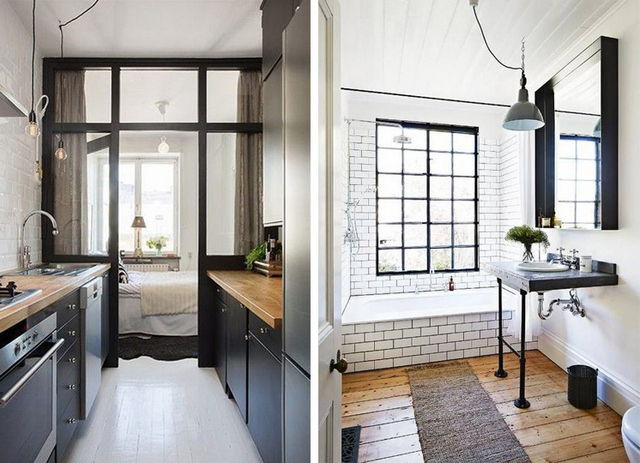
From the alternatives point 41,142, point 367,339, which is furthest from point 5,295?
point 367,339

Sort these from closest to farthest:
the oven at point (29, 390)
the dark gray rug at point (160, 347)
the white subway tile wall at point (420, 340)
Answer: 1. the oven at point (29, 390)
2. the white subway tile wall at point (420, 340)
3. the dark gray rug at point (160, 347)

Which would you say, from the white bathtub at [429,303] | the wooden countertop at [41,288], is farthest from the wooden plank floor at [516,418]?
the wooden countertop at [41,288]

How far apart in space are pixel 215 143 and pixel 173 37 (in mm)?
514

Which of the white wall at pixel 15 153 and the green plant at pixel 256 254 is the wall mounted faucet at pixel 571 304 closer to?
the green plant at pixel 256 254

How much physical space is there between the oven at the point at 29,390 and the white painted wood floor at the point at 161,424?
0.21 metres

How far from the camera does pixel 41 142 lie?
1391 mm

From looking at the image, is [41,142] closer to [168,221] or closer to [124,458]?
[124,458]

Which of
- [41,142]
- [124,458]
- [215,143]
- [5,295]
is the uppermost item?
[215,143]

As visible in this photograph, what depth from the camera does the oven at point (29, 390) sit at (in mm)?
707

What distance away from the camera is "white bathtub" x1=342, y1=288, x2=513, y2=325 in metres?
1.87

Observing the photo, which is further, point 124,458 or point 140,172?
point 140,172

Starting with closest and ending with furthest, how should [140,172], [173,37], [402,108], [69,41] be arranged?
1. [69,41]
2. [173,37]
3. [402,108]
4. [140,172]

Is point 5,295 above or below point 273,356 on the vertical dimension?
above

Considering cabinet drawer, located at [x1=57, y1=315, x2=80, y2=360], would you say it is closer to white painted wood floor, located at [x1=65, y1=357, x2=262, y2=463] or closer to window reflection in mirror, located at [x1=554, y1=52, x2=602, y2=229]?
white painted wood floor, located at [x1=65, y1=357, x2=262, y2=463]
